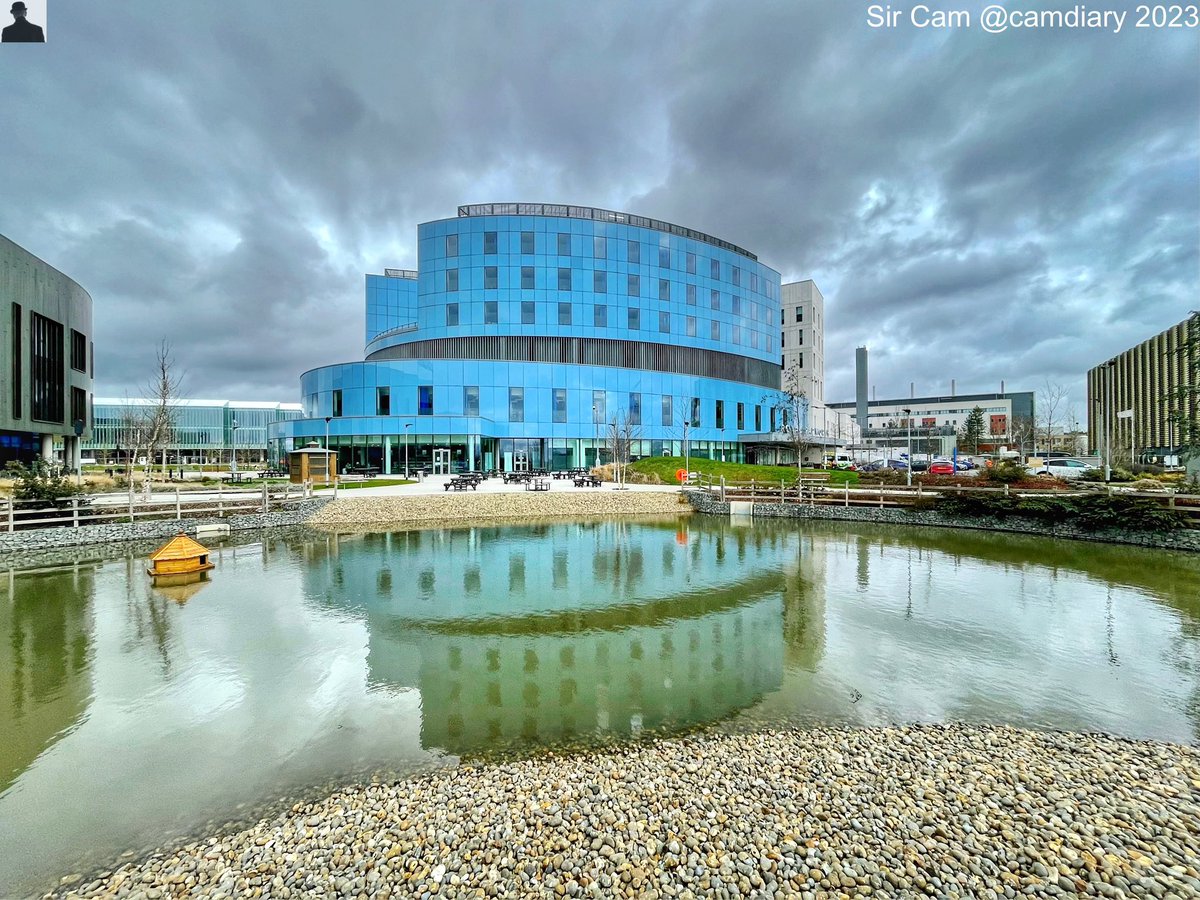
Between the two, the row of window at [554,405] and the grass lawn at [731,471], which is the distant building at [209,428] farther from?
the grass lawn at [731,471]

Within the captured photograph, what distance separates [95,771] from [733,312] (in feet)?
236

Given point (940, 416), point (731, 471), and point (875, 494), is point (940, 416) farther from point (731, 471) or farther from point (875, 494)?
point (875, 494)

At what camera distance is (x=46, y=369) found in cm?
4019

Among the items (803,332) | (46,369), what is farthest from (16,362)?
(803,332)

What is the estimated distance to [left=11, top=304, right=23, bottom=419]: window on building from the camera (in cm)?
3562

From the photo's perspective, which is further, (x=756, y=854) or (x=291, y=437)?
(x=291, y=437)

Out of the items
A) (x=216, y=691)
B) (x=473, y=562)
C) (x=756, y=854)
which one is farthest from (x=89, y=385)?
(x=756, y=854)

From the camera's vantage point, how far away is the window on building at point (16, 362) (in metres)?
35.6

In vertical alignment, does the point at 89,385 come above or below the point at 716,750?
above

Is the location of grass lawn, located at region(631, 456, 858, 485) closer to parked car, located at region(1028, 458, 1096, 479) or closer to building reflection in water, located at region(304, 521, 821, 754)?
parked car, located at region(1028, 458, 1096, 479)

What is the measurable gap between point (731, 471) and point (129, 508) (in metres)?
37.2

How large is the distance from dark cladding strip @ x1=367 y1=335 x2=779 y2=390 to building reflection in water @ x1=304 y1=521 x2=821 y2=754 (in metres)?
42.6

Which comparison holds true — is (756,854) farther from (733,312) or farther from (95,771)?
(733,312)

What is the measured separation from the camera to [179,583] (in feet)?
47.3
